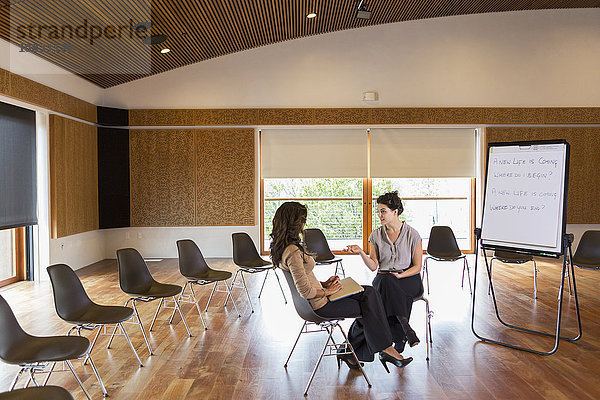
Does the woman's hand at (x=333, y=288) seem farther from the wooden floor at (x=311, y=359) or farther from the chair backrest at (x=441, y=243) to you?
the chair backrest at (x=441, y=243)

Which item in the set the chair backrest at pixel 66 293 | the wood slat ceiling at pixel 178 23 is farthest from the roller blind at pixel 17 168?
the chair backrest at pixel 66 293

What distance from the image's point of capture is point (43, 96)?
7516 millimetres

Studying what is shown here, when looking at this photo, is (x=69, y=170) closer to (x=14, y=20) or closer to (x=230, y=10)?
(x=14, y=20)

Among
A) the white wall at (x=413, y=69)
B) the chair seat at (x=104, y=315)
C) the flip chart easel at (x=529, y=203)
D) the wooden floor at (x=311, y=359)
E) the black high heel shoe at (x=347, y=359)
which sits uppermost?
the white wall at (x=413, y=69)

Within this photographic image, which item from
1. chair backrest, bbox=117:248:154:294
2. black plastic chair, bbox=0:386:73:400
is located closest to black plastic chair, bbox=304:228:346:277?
chair backrest, bbox=117:248:154:294

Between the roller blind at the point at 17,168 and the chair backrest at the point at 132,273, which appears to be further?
the roller blind at the point at 17,168

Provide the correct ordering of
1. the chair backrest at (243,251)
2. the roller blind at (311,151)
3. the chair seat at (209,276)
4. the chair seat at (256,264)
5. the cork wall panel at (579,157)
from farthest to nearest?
the roller blind at (311,151) → the cork wall panel at (579,157) → the chair backrest at (243,251) → the chair seat at (256,264) → the chair seat at (209,276)

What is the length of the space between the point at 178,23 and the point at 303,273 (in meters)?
5.14

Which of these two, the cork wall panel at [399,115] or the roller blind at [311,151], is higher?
the cork wall panel at [399,115]

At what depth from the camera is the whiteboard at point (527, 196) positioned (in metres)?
4.31

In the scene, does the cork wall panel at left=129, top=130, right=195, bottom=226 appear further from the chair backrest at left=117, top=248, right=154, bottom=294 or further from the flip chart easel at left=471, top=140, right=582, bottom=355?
the flip chart easel at left=471, top=140, right=582, bottom=355

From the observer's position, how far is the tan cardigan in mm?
3568

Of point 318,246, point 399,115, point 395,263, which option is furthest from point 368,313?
point 399,115

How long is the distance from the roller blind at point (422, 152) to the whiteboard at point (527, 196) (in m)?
5.14
